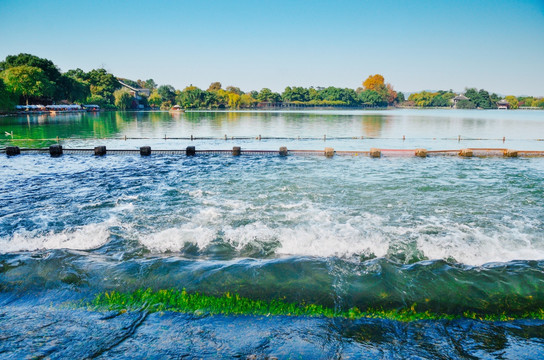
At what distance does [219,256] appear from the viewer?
7.38m

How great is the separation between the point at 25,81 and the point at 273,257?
239 ft

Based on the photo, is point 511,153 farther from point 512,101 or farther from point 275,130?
point 512,101

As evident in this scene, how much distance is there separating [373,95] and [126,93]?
115370 mm

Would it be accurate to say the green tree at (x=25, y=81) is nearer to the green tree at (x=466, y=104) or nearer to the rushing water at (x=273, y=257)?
the rushing water at (x=273, y=257)

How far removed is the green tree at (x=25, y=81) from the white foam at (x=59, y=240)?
2660 inches

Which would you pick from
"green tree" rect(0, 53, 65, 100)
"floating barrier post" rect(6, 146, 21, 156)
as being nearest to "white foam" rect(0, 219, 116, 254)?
"floating barrier post" rect(6, 146, 21, 156)

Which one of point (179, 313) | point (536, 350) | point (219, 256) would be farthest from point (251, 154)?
point (536, 350)

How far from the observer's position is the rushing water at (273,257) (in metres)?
4.59

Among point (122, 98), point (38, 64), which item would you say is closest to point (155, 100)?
point (122, 98)

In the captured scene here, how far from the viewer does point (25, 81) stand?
59844 mm

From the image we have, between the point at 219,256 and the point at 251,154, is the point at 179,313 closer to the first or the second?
the point at 219,256

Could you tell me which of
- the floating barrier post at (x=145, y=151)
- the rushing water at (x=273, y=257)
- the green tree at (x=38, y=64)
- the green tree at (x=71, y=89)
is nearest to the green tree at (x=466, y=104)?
the green tree at (x=71, y=89)

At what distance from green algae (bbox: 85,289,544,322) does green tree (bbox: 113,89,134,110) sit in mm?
98514

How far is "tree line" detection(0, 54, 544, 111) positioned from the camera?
6169cm
